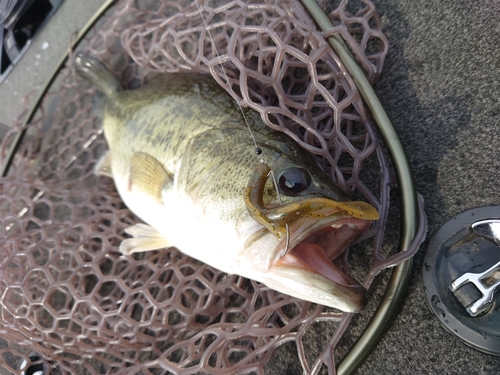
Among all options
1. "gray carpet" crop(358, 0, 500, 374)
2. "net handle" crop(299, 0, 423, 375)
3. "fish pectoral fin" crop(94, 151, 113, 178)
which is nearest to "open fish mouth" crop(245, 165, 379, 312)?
"net handle" crop(299, 0, 423, 375)

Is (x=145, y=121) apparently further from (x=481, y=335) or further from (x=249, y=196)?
(x=481, y=335)

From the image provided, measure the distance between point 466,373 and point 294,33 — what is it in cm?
151

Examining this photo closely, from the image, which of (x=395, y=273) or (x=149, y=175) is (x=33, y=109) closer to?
(x=149, y=175)

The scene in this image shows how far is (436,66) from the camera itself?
1.63m

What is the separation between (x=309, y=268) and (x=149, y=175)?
898 millimetres

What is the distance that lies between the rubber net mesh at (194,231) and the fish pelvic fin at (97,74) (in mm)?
143

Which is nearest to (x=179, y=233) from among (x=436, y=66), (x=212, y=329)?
(x=212, y=329)

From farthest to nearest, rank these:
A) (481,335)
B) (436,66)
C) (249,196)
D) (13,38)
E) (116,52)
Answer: (13,38) < (116,52) < (436,66) < (481,335) < (249,196)

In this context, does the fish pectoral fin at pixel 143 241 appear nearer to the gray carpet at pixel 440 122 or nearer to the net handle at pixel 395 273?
the net handle at pixel 395 273

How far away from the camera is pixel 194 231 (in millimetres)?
1409

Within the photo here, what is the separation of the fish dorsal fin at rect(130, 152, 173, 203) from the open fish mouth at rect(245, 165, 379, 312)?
64cm

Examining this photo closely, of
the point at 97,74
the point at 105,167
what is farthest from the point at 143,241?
the point at 97,74

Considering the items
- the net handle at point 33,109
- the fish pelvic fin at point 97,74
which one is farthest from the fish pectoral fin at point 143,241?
the net handle at point 33,109

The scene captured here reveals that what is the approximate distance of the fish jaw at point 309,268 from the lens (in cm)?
105
